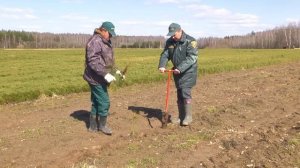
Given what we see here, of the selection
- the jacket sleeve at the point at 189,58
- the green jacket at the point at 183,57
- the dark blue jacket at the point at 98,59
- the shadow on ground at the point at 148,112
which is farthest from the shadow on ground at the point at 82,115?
the jacket sleeve at the point at 189,58

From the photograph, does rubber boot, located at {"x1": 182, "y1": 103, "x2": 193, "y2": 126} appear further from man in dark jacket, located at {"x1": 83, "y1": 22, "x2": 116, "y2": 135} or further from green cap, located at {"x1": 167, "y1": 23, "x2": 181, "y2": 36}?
man in dark jacket, located at {"x1": 83, "y1": 22, "x2": 116, "y2": 135}

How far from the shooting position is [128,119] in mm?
10203

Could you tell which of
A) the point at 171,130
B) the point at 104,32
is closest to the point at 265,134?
the point at 171,130

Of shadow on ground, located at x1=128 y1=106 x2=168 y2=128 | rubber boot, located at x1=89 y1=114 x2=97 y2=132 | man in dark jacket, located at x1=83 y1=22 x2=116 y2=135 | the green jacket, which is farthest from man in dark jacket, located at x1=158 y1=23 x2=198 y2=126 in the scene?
rubber boot, located at x1=89 y1=114 x2=97 y2=132

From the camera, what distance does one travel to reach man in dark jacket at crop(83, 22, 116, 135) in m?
8.63

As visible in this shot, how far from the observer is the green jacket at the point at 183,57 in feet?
31.3

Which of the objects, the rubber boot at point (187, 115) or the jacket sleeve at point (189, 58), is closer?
the jacket sleeve at point (189, 58)

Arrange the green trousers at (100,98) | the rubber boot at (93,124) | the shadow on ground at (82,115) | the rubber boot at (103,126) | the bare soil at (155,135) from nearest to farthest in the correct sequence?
the bare soil at (155,135) → the green trousers at (100,98) → the rubber boot at (103,126) → the rubber boot at (93,124) → the shadow on ground at (82,115)

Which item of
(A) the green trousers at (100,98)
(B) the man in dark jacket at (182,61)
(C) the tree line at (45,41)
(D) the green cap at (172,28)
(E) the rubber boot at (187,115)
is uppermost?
(C) the tree line at (45,41)

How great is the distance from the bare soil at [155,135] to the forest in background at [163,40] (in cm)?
11111

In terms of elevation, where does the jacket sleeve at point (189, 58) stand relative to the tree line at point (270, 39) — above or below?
below

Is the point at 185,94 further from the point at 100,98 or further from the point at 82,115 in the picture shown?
the point at 82,115

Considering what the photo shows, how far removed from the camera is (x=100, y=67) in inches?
341

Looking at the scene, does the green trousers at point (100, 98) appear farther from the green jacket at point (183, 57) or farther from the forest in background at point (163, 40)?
the forest in background at point (163, 40)
